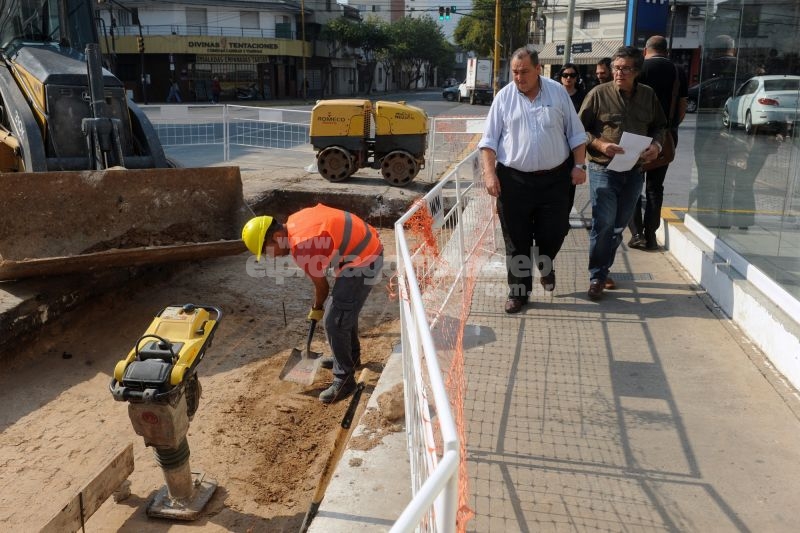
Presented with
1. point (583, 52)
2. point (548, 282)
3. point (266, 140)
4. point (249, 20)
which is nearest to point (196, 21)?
point (249, 20)

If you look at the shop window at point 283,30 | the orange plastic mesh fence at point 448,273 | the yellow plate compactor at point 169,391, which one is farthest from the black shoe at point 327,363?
the shop window at point 283,30

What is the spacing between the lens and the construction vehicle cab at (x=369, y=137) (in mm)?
10453

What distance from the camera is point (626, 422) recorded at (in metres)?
3.44

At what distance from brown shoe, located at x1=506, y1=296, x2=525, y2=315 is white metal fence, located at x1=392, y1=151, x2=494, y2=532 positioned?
315 millimetres

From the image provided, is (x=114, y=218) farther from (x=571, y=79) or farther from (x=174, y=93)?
(x=174, y=93)

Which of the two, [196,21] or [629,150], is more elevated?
[196,21]

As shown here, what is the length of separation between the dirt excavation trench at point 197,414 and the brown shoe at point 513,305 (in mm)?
1125

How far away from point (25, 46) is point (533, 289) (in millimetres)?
6176

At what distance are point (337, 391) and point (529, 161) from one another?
212 centimetres

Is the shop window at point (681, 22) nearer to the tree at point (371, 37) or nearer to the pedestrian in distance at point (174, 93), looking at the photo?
the tree at point (371, 37)

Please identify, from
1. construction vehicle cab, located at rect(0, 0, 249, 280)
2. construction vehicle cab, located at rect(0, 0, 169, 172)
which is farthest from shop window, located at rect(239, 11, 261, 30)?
construction vehicle cab, located at rect(0, 0, 249, 280)

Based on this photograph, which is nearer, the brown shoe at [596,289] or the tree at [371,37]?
the brown shoe at [596,289]

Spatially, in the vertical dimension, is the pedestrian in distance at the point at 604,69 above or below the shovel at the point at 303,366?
above

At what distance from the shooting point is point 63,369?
5430mm
